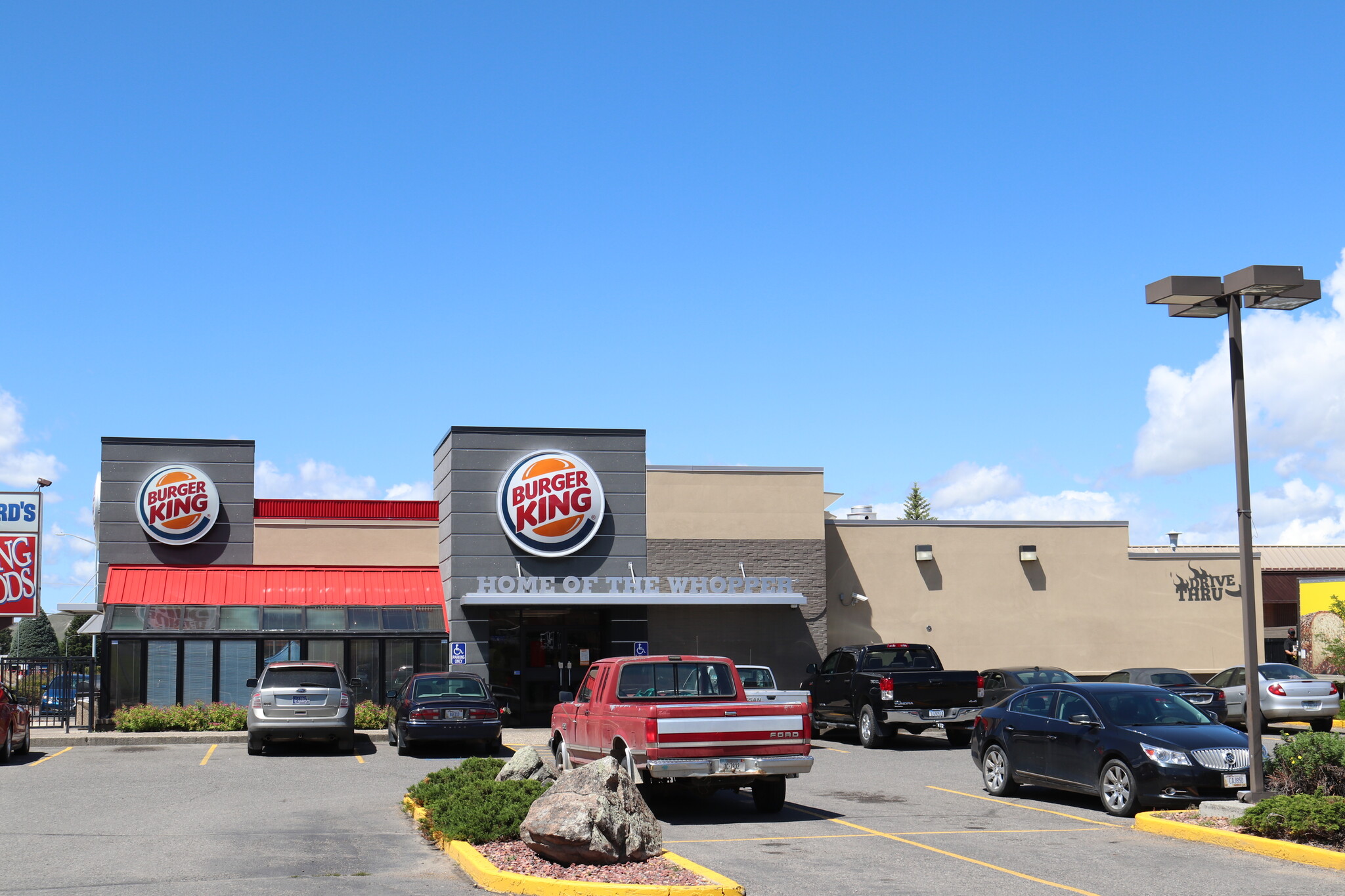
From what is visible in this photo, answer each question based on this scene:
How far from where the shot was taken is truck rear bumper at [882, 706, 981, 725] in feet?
78.2

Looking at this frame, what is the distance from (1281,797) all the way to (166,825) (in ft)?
37.1

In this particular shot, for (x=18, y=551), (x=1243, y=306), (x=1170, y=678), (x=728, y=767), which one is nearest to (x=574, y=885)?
(x=728, y=767)

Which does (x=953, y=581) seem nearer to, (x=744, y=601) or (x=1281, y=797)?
(x=744, y=601)

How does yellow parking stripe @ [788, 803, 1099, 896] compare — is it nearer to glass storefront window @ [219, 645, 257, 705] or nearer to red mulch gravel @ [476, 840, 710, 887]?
red mulch gravel @ [476, 840, 710, 887]

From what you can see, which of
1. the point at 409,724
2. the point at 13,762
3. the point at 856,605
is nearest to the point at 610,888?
the point at 409,724

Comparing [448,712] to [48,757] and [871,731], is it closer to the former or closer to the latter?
[48,757]

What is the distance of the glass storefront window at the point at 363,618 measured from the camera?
30562 mm

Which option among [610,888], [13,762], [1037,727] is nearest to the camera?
[610,888]

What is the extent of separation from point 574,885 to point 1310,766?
25.8 feet

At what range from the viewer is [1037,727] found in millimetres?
15906

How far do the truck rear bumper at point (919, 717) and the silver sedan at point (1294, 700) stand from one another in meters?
6.35

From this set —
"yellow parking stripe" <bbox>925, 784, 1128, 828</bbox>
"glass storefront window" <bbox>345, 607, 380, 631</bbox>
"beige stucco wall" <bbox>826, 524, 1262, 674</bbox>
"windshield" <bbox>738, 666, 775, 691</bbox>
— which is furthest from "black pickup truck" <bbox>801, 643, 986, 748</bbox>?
"glass storefront window" <bbox>345, 607, 380, 631</bbox>

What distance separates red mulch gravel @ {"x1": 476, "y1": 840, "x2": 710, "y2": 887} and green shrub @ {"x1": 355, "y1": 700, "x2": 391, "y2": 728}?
57.1 ft

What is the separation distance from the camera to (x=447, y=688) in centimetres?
2334
